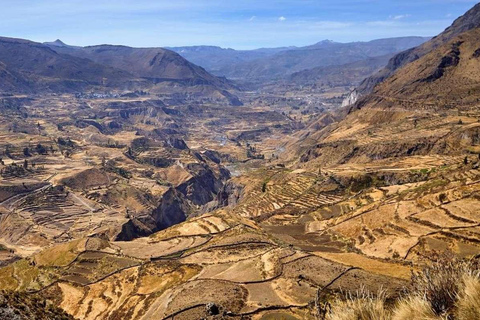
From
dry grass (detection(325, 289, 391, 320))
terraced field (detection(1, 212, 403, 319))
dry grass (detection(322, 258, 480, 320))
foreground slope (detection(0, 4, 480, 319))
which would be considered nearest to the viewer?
dry grass (detection(322, 258, 480, 320))

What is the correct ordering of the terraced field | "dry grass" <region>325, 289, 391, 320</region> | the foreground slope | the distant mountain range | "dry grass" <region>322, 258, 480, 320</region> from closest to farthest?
"dry grass" <region>322, 258, 480, 320</region> < "dry grass" <region>325, 289, 391, 320</region> < the terraced field < the foreground slope < the distant mountain range

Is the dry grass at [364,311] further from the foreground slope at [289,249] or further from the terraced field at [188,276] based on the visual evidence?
the terraced field at [188,276]

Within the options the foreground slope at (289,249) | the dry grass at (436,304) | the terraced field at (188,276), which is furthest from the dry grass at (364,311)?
the terraced field at (188,276)

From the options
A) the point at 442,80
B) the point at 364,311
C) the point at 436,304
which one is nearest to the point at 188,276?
the point at 364,311

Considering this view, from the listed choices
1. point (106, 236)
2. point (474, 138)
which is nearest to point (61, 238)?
point (106, 236)

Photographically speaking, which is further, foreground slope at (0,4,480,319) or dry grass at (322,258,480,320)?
foreground slope at (0,4,480,319)

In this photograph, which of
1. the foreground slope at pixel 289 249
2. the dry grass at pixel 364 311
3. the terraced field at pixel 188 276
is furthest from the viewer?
the foreground slope at pixel 289 249

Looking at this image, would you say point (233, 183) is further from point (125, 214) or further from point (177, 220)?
point (125, 214)

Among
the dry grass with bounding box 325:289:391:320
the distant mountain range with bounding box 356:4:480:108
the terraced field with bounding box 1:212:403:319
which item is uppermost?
the distant mountain range with bounding box 356:4:480:108

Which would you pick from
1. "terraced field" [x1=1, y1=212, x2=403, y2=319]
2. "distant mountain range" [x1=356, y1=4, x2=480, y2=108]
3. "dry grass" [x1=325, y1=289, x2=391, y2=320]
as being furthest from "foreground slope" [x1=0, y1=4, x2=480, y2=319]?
"distant mountain range" [x1=356, y1=4, x2=480, y2=108]

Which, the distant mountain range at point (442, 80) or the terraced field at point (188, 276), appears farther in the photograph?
the distant mountain range at point (442, 80)

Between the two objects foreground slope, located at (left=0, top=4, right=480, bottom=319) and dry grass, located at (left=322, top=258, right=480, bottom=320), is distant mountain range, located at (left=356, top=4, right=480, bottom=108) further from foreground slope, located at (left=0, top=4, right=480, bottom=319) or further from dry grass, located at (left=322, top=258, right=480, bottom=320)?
dry grass, located at (left=322, top=258, right=480, bottom=320)
